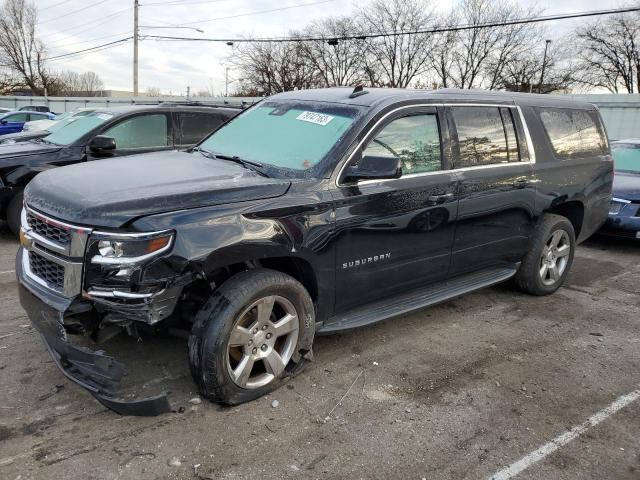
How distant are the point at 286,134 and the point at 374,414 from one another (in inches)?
80.3

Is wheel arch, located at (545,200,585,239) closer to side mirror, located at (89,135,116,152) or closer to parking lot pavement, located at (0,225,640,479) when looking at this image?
parking lot pavement, located at (0,225,640,479)

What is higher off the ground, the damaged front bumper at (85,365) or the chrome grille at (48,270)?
the chrome grille at (48,270)

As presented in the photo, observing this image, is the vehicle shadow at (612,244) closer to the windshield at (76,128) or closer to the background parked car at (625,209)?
the background parked car at (625,209)

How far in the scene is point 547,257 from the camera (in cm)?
536

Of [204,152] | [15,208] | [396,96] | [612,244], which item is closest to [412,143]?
[396,96]

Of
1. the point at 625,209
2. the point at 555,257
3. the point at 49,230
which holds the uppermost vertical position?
the point at 49,230

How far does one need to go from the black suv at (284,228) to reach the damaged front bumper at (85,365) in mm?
12

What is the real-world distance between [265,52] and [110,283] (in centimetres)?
4794

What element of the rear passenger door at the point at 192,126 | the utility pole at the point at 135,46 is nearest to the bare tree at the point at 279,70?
the utility pole at the point at 135,46

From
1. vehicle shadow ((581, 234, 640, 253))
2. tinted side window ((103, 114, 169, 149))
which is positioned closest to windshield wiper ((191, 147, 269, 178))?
tinted side window ((103, 114, 169, 149))

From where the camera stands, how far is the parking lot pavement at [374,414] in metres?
2.72

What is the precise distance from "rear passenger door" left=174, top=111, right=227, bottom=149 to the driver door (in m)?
4.32

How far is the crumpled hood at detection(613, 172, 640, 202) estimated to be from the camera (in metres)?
7.43

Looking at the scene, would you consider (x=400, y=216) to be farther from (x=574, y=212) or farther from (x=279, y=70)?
(x=279, y=70)
